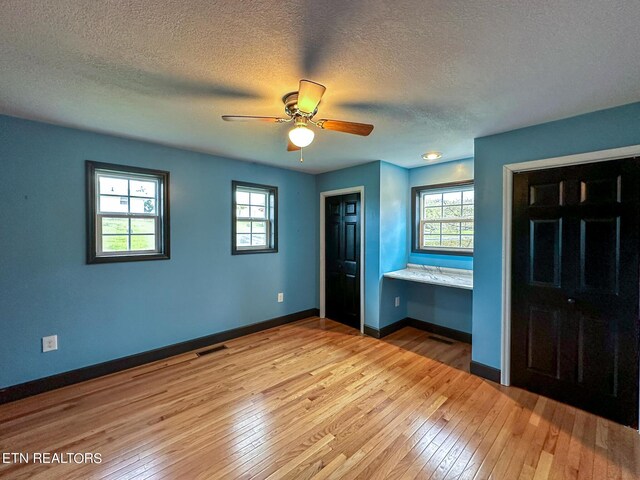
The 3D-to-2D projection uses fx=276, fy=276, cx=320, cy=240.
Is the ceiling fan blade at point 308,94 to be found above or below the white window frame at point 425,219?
above

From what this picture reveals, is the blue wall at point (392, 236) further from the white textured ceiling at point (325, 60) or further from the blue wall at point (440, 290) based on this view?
the white textured ceiling at point (325, 60)

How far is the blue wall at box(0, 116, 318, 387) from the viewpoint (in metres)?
2.32

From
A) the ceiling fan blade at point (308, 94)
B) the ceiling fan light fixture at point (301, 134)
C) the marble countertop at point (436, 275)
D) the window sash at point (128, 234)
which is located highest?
the ceiling fan blade at point (308, 94)

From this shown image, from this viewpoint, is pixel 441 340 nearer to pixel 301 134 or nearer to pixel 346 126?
pixel 346 126

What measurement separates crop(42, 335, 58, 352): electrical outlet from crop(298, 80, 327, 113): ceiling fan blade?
294 centimetres

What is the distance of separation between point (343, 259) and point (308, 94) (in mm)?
2908

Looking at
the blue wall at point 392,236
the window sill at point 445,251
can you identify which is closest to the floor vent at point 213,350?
the blue wall at point 392,236

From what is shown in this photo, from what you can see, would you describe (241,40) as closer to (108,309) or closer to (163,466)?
(163,466)

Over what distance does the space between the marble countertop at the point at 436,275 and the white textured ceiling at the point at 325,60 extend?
63.9 inches

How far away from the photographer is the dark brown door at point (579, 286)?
2.03 meters

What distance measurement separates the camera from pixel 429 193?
398cm

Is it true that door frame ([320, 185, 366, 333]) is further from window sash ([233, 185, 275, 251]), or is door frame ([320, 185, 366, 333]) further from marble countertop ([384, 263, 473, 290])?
window sash ([233, 185, 275, 251])

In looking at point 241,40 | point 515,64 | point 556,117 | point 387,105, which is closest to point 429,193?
point 556,117

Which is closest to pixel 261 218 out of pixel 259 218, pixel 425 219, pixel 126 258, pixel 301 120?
pixel 259 218
